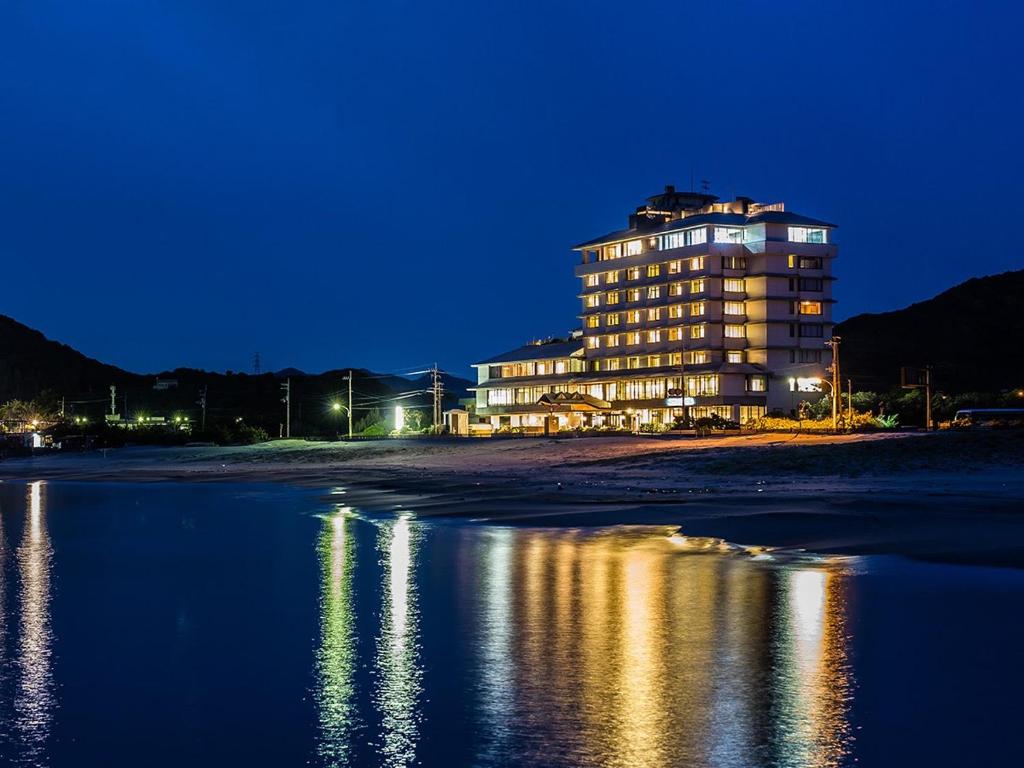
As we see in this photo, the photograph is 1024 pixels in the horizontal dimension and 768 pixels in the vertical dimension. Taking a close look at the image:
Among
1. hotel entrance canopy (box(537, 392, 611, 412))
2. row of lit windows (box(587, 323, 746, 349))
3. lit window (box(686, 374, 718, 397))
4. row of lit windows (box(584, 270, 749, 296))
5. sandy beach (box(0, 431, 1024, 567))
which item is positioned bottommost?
sandy beach (box(0, 431, 1024, 567))

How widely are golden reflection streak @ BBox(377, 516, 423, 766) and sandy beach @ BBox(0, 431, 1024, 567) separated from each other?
399 inches

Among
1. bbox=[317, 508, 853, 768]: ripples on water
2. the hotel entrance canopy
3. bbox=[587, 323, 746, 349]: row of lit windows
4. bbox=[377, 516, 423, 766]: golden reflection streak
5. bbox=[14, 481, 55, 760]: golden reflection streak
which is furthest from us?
the hotel entrance canopy

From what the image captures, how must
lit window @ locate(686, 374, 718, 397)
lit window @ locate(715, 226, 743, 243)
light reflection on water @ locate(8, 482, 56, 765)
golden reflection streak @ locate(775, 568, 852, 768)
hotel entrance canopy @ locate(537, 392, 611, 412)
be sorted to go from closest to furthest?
golden reflection streak @ locate(775, 568, 852, 768) < light reflection on water @ locate(8, 482, 56, 765) < lit window @ locate(686, 374, 718, 397) < lit window @ locate(715, 226, 743, 243) < hotel entrance canopy @ locate(537, 392, 611, 412)

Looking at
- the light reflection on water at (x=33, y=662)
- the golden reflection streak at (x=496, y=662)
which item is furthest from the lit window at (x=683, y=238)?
the light reflection on water at (x=33, y=662)

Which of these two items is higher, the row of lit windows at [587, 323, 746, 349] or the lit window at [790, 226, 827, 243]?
the lit window at [790, 226, 827, 243]

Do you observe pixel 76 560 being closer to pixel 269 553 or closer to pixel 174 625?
pixel 269 553

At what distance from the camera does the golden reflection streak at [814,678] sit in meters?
11.5

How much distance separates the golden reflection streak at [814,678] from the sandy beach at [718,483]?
6.46 m

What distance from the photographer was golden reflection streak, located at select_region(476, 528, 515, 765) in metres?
12.1

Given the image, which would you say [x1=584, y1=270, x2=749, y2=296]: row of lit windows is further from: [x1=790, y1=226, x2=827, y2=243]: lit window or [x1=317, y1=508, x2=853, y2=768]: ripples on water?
[x1=317, y1=508, x2=853, y2=768]: ripples on water

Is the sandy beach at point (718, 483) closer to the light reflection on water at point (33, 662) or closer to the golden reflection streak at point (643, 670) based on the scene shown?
the golden reflection streak at point (643, 670)

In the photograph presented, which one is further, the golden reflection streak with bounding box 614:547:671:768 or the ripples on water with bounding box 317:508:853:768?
the ripples on water with bounding box 317:508:853:768

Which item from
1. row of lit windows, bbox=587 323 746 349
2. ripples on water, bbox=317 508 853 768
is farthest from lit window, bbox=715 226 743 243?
ripples on water, bbox=317 508 853 768

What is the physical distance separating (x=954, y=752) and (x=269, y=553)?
20.6m
